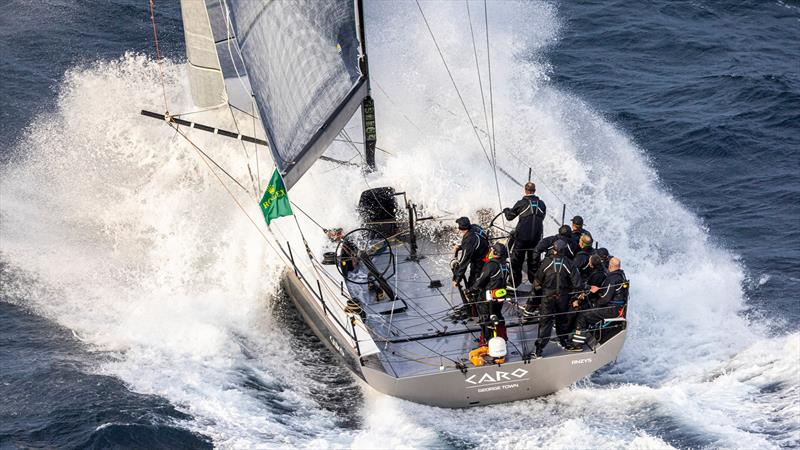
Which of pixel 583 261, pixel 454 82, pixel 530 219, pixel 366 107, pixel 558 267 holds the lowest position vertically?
pixel 558 267

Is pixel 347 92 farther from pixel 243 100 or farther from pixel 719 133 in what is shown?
pixel 719 133

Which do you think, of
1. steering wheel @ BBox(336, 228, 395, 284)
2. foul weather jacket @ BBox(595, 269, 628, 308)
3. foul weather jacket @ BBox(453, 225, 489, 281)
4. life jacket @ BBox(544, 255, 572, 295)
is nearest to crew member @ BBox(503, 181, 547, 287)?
foul weather jacket @ BBox(453, 225, 489, 281)

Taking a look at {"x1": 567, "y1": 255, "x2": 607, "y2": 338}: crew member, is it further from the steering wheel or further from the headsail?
the headsail

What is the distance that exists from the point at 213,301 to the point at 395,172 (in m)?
3.89

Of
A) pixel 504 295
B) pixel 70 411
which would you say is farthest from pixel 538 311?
pixel 70 411

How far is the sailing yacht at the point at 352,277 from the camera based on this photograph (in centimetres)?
1346

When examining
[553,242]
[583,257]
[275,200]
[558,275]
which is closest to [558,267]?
[558,275]

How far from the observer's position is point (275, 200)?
13.6 metres

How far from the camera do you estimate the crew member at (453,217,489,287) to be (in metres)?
14.3

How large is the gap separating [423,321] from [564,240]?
7.64 ft

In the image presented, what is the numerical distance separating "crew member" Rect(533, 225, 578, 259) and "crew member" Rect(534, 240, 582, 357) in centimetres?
28

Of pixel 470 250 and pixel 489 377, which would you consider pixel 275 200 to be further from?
pixel 489 377

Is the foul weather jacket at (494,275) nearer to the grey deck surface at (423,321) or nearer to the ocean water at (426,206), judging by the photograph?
the grey deck surface at (423,321)

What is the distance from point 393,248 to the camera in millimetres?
16281
